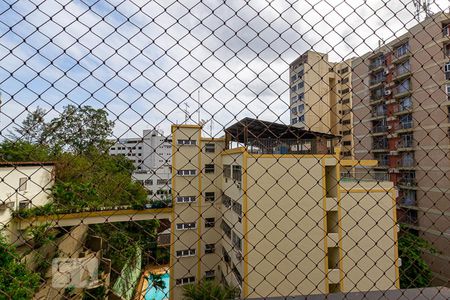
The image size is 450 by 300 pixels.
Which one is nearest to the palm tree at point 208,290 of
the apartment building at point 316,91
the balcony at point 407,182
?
the apartment building at point 316,91

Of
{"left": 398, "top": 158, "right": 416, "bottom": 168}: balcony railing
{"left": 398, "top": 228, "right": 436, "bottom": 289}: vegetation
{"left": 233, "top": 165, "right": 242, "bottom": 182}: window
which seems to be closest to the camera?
{"left": 233, "top": 165, "right": 242, "bottom": 182}: window

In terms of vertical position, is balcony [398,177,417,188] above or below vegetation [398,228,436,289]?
above

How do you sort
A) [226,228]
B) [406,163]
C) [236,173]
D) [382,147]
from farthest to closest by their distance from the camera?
[382,147] → [406,163] → [226,228] → [236,173]

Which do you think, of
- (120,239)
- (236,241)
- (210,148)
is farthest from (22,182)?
(210,148)

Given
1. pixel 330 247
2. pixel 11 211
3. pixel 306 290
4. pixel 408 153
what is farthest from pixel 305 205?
pixel 408 153

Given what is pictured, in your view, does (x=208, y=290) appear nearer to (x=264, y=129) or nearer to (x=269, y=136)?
(x=269, y=136)

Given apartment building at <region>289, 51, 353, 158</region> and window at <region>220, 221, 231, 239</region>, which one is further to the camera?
window at <region>220, 221, 231, 239</region>

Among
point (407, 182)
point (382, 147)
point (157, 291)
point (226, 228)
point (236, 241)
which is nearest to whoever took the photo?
point (157, 291)

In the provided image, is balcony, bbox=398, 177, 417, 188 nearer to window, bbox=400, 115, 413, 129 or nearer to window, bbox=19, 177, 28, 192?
window, bbox=400, 115, 413, 129

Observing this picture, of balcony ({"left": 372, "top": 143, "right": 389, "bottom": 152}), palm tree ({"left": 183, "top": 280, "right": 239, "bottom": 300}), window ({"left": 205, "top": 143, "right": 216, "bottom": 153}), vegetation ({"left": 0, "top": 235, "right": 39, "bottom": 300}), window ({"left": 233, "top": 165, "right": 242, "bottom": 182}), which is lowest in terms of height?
palm tree ({"left": 183, "top": 280, "right": 239, "bottom": 300})

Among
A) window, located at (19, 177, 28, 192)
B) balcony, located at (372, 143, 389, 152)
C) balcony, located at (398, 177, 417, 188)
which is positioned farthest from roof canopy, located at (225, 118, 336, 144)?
balcony, located at (372, 143, 389, 152)

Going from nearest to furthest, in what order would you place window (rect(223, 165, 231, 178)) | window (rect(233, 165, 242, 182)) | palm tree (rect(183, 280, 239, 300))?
1. palm tree (rect(183, 280, 239, 300))
2. window (rect(233, 165, 242, 182))
3. window (rect(223, 165, 231, 178))

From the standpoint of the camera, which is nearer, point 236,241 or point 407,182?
point 236,241

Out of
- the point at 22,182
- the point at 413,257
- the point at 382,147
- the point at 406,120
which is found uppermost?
the point at 406,120
